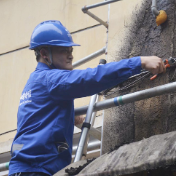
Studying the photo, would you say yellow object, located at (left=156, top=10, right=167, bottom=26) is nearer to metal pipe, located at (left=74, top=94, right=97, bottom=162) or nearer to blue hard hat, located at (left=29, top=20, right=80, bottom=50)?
blue hard hat, located at (left=29, top=20, right=80, bottom=50)

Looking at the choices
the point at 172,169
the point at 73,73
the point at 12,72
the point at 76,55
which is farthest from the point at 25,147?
the point at 12,72

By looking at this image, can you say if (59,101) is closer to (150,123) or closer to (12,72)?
(150,123)

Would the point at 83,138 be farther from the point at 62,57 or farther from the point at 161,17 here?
the point at 161,17

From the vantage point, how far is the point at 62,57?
3949mm

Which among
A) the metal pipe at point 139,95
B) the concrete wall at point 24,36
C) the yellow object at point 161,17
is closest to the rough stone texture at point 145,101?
the yellow object at point 161,17

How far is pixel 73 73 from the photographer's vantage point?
3.42 meters

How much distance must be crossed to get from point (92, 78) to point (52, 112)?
20.3 inches

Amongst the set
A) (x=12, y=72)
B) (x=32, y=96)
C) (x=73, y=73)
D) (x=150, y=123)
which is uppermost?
(x=73, y=73)

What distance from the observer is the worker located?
3264mm

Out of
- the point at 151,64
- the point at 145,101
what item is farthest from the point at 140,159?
the point at 145,101

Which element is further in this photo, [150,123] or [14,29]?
[14,29]

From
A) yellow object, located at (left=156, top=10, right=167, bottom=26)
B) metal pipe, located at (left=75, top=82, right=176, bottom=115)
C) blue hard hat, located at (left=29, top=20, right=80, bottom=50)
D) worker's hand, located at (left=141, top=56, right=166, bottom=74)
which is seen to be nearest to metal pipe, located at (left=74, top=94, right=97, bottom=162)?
metal pipe, located at (left=75, top=82, right=176, bottom=115)

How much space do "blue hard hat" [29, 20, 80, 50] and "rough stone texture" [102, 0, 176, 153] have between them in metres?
0.65

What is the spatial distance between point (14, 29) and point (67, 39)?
4319mm
